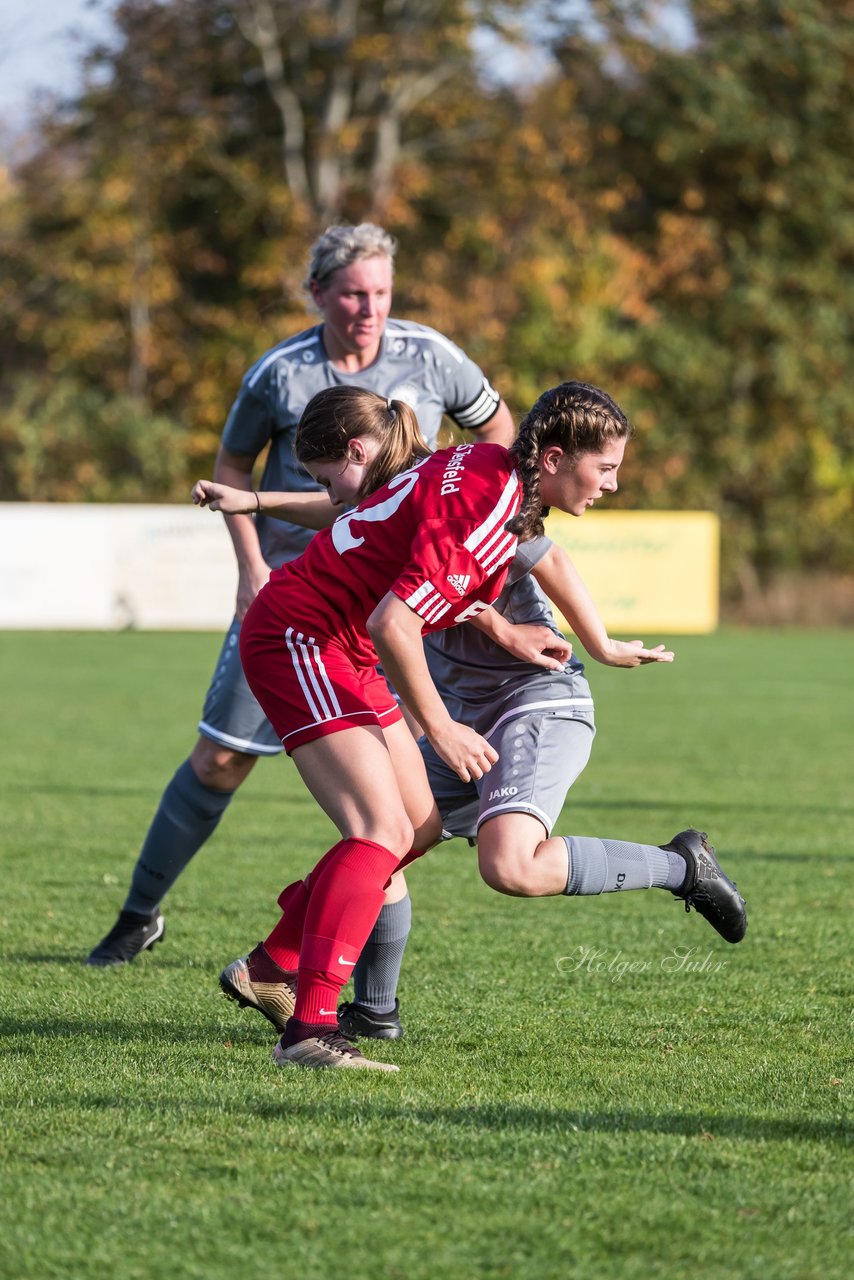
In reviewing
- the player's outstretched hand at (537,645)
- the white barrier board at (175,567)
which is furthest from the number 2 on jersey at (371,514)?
the white barrier board at (175,567)

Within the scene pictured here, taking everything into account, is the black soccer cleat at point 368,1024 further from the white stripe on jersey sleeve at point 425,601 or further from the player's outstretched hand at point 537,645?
the white stripe on jersey sleeve at point 425,601

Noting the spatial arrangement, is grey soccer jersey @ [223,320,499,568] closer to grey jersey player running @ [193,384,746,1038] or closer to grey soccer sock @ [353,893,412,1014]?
grey jersey player running @ [193,384,746,1038]

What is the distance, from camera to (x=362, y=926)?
3.72 metres

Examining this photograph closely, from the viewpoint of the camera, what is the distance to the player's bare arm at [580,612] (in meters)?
4.05

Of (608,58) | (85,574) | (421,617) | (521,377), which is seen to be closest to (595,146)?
(608,58)

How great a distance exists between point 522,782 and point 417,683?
58 cm

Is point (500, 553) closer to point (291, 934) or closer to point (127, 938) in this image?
point (291, 934)

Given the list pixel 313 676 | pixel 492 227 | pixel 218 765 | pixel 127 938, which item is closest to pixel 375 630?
pixel 313 676

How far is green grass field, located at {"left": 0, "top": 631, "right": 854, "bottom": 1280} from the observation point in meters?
2.61

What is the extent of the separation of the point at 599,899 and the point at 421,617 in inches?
120

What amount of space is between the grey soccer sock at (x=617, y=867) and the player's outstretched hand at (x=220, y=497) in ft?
3.95

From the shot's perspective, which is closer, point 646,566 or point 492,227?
point 646,566

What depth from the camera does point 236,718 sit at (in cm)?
486

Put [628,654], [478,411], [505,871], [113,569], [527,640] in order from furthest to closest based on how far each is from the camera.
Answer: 1. [113,569]
2. [478,411]
3. [628,654]
4. [527,640]
5. [505,871]
